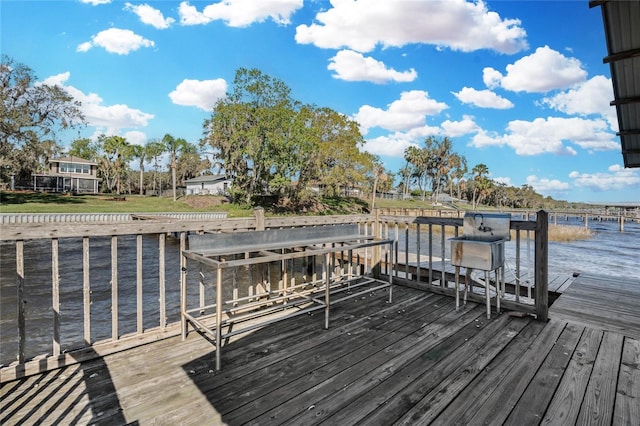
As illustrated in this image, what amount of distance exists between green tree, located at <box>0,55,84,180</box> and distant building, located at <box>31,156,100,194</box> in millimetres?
19745

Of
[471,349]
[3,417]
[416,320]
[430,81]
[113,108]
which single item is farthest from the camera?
[113,108]

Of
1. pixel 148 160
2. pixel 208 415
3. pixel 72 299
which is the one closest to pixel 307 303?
pixel 208 415

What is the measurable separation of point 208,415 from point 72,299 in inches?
298

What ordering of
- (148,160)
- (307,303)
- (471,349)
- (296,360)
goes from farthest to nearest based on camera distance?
1. (148,160)
2. (307,303)
3. (471,349)
4. (296,360)

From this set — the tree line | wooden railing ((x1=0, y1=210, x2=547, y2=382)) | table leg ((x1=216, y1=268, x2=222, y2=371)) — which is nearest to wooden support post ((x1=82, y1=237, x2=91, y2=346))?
wooden railing ((x1=0, y1=210, x2=547, y2=382))

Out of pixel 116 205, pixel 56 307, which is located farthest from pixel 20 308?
pixel 116 205

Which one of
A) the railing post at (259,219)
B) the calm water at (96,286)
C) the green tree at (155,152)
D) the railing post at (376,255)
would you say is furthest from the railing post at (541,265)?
the green tree at (155,152)

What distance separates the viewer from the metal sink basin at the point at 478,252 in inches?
129

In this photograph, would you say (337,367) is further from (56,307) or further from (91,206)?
(91,206)

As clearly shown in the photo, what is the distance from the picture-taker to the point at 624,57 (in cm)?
264

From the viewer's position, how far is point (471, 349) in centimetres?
264

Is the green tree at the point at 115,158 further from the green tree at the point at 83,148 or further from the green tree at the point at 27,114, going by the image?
the green tree at the point at 27,114

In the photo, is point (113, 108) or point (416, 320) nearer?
point (416, 320)

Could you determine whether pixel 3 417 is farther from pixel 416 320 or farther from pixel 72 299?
pixel 72 299
